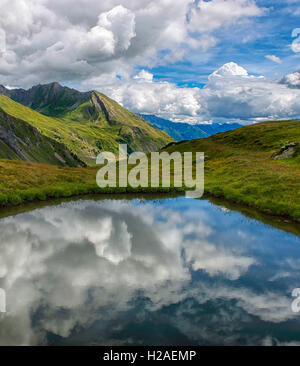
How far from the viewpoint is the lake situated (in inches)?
510

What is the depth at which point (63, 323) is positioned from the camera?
13461 millimetres

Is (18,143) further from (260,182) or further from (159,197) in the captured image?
(260,182)

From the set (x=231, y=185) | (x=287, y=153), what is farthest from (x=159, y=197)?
(x=287, y=153)

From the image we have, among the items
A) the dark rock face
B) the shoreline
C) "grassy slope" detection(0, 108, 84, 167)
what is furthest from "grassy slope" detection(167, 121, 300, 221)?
"grassy slope" detection(0, 108, 84, 167)

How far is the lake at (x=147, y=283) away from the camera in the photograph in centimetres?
1295

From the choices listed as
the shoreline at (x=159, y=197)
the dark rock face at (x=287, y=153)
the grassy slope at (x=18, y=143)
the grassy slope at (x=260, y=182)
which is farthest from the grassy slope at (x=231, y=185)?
the grassy slope at (x=18, y=143)

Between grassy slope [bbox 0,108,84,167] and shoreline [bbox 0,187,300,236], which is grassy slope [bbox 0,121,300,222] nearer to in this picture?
shoreline [bbox 0,187,300,236]

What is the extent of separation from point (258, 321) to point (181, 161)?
83133 mm

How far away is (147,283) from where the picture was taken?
57.4 ft

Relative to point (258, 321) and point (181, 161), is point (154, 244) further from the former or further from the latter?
point (181, 161)

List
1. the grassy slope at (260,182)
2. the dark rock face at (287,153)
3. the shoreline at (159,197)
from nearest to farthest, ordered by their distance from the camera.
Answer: the shoreline at (159,197) < the grassy slope at (260,182) < the dark rock face at (287,153)

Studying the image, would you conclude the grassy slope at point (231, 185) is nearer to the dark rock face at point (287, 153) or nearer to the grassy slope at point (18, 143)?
the dark rock face at point (287, 153)
